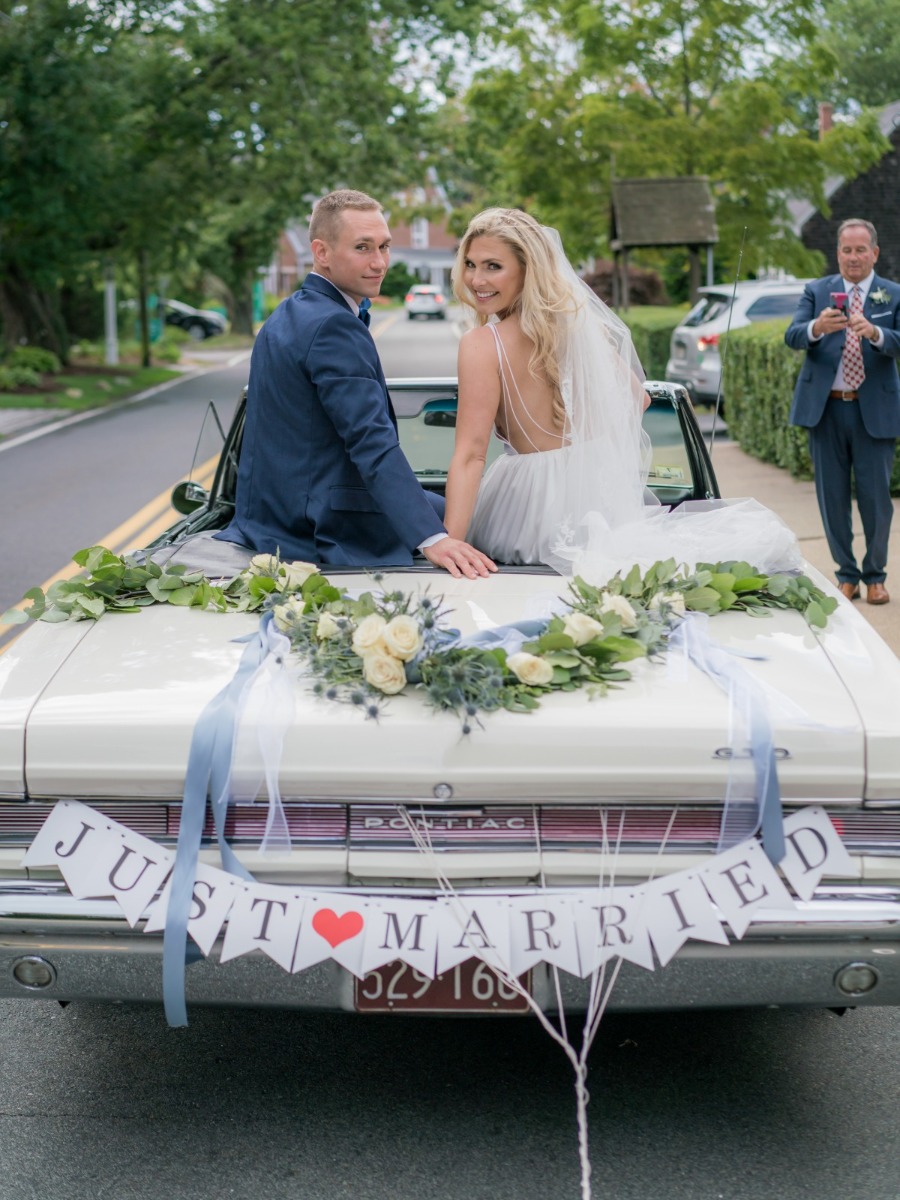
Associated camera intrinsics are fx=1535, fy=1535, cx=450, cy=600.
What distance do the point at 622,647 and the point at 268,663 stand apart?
750 mm

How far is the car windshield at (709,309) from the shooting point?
19.9 meters

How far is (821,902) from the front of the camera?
296 cm

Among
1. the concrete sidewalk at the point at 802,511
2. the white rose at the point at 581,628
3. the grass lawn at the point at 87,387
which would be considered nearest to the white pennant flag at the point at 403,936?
the white rose at the point at 581,628

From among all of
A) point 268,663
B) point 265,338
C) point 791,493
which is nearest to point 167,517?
point 791,493

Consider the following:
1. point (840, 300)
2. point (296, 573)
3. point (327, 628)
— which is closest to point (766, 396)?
point (840, 300)

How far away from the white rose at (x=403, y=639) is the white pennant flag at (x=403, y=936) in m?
0.51

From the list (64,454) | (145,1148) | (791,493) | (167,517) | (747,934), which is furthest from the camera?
(64,454)

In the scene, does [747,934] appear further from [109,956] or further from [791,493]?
[791,493]

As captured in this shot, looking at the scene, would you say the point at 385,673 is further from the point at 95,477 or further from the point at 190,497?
the point at 95,477

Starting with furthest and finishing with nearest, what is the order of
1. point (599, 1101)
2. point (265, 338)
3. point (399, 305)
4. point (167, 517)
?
point (399, 305)
point (167, 517)
point (265, 338)
point (599, 1101)

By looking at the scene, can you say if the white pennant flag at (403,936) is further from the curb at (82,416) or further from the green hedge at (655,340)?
the green hedge at (655,340)

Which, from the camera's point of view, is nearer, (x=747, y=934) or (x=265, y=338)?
(x=747, y=934)

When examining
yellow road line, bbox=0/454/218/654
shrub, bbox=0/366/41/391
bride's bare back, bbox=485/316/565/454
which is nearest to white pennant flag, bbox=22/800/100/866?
bride's bare back, bbox=485/316/565/454

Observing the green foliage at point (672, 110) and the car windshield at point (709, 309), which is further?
the green foliage at point (672, 110)
